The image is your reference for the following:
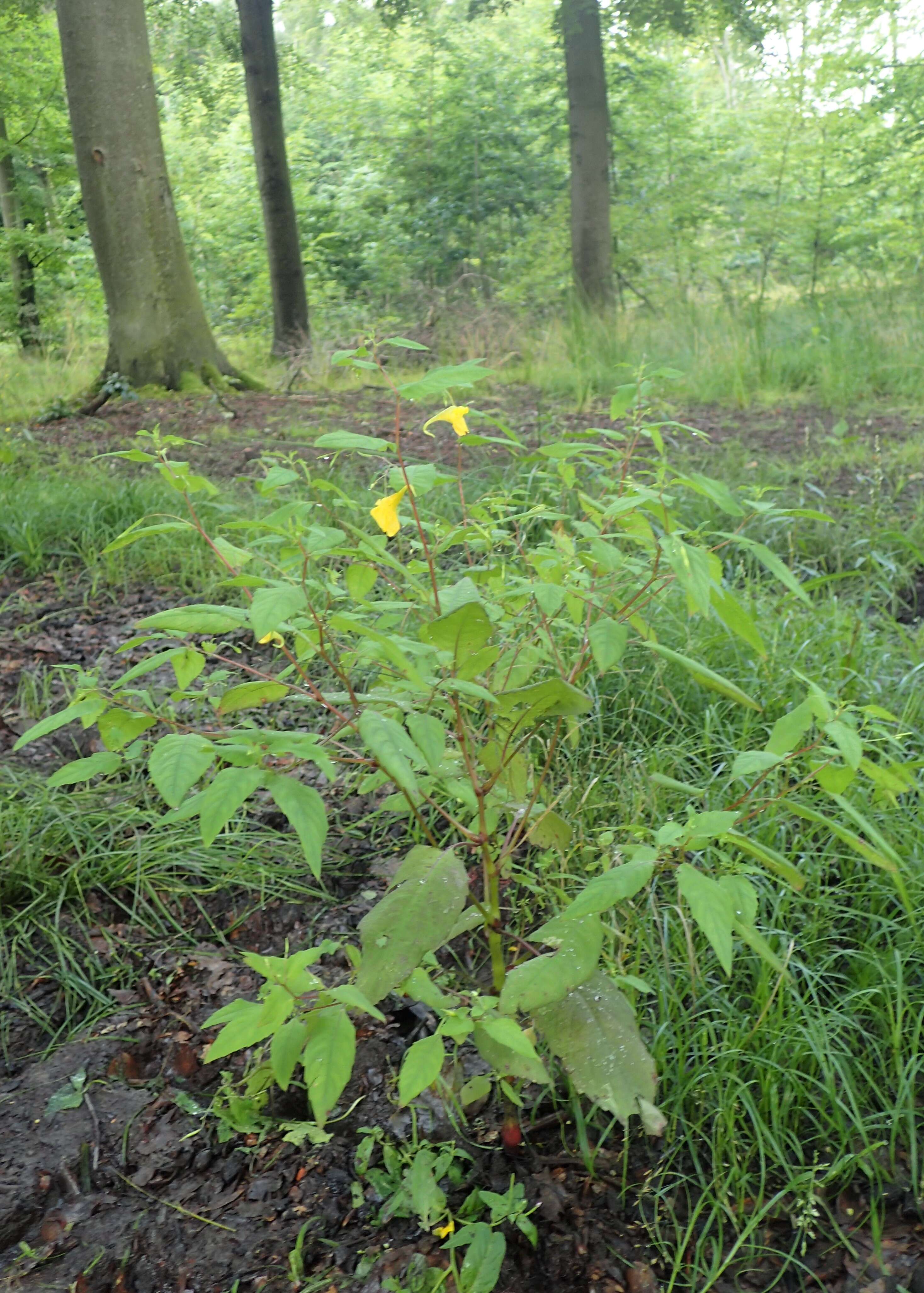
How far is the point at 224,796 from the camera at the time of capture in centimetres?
104

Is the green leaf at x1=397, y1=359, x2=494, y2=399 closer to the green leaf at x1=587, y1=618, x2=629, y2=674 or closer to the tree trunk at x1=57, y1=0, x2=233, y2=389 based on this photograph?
the green leaf at x1=587, y1=618, x2=629, y2=674

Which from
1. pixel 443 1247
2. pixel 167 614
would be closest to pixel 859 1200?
pixel 443 1247

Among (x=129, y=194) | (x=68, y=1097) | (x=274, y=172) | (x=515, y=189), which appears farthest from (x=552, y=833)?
(x=515, y=189)

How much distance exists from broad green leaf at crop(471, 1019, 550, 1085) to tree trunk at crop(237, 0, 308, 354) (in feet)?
27.3

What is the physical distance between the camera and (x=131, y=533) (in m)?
1.20

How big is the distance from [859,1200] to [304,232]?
15.8 metres

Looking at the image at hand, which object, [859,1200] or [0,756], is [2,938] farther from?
[859,1200]

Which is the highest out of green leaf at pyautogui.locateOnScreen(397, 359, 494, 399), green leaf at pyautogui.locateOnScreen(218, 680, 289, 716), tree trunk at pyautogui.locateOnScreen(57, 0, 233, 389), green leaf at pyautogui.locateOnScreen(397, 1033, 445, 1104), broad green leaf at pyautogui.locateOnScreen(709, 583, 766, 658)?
tree trunk at pyautogui.locateOnScreen(57, 0, 233, 389)

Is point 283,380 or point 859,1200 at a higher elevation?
point 283,380

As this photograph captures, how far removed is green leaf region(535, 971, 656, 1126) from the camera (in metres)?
1.27

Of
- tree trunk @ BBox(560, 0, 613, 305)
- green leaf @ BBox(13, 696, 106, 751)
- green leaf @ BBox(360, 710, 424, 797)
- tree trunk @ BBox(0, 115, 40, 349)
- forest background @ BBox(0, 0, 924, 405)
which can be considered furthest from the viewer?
tree trunk @ BBox(0, 115, 40, 349)

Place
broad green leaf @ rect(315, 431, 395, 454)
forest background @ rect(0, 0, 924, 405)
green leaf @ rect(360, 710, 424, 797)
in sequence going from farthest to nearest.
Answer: forest background @ rect(0, 0, 924, 405) < broad green leaf @ rect(315, 431, 395, 454) < green leaf @ rect(360, 710, 424, 797)

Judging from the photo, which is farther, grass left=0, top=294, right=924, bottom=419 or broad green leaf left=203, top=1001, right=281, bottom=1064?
grass left=0, top=294, right=924, bottom=419

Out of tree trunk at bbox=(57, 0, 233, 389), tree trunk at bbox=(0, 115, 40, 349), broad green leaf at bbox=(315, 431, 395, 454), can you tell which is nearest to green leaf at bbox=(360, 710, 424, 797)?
broad green leaf at bbox=(315, 431, 395, 454)
